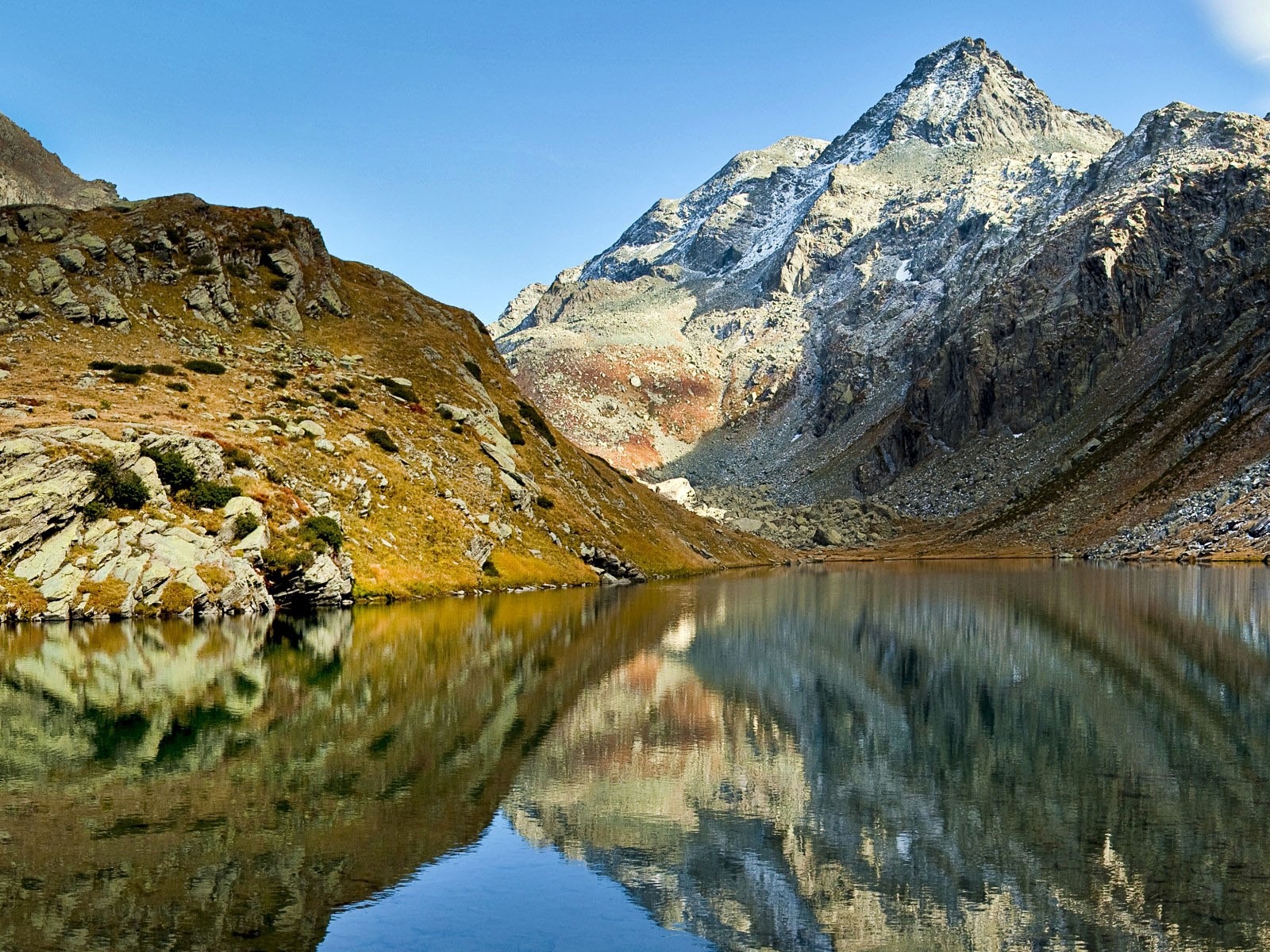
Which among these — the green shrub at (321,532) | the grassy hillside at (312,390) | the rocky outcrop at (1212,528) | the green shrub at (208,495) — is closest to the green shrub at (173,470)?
the green shrub at (208,495)

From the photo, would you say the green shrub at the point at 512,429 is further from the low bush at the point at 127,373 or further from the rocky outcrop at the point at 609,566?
the low bush at the point at 127,373

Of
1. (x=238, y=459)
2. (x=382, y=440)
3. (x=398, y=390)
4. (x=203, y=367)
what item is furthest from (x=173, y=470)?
(x=398, y=390)

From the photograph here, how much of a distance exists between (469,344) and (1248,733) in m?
115

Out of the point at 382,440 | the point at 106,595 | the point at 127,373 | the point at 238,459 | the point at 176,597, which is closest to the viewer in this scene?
the point at 106,595

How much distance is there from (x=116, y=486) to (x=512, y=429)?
5493cm

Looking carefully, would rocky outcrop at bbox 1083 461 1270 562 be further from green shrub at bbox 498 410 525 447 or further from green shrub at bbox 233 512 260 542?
green shrub at bbox 233 512 260 542

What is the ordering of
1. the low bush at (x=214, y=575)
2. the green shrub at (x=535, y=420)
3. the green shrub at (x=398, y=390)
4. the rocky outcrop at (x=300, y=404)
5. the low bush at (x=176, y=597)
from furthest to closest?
1. the green shrub at (x=535, y=420)
2. the green shrub at (x=398, y=390)
3. the rocky outcrop at (x=300, y=404)
4. the low bush at (x=214, y=575)
5. the low bush at (x=176, y=597)

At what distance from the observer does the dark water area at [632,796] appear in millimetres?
16531

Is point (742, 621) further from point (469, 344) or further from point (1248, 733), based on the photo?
point (469, 344)

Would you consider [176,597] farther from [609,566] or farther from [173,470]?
[609,566]

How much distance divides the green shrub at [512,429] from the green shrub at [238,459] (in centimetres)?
4064

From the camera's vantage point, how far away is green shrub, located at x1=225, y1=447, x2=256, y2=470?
73.8 metres

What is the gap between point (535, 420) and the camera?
125m

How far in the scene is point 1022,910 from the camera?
55.0 feet
